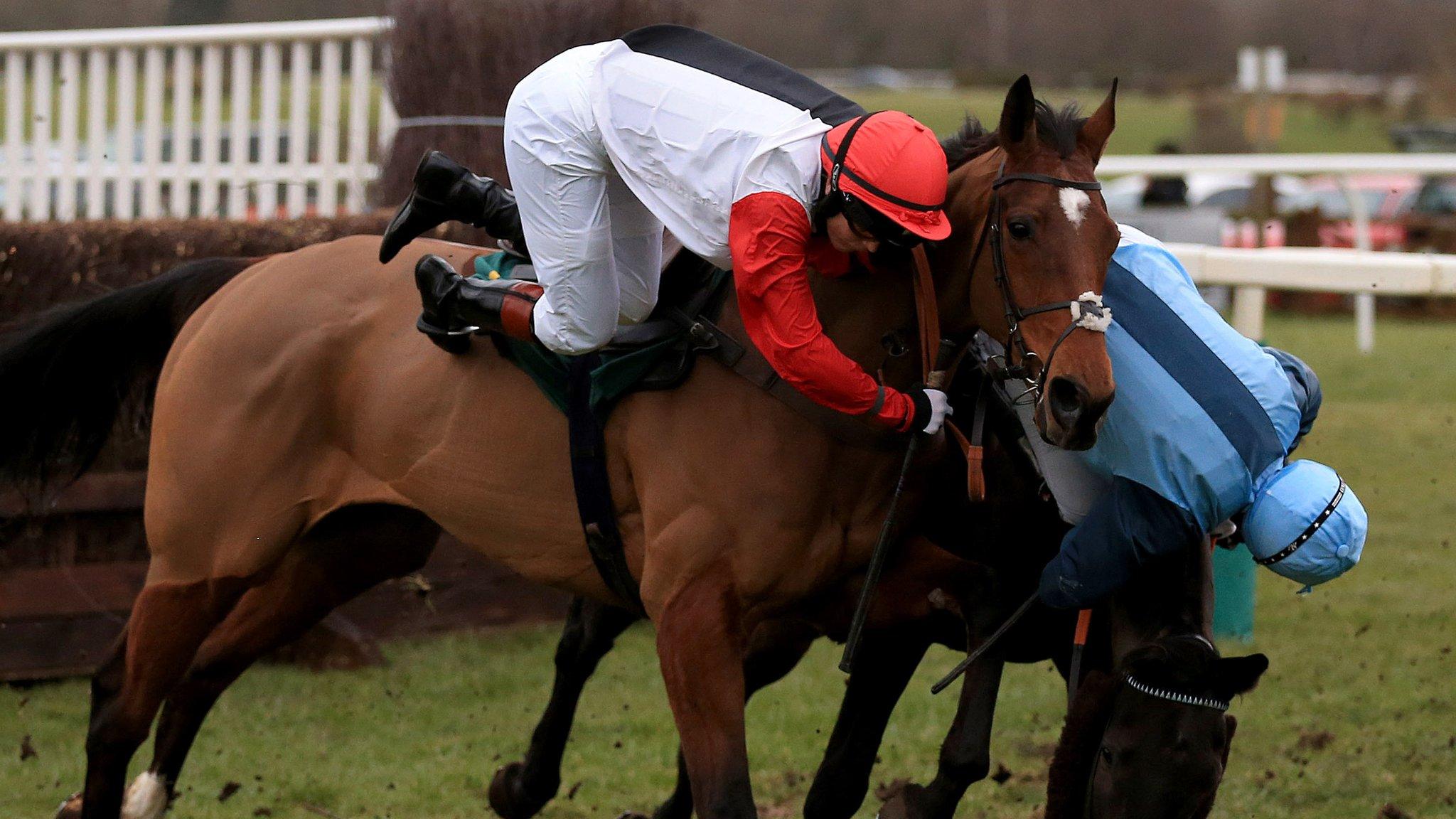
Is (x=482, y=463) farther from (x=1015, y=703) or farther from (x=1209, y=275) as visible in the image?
(x=1209, y=275)

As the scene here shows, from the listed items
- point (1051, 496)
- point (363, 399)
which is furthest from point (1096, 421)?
point (363, 399)

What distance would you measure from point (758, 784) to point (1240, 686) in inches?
72.4

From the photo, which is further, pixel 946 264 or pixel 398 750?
pixel 398 750

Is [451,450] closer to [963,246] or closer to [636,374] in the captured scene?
[636,374]

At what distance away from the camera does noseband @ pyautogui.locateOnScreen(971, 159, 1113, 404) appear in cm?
280

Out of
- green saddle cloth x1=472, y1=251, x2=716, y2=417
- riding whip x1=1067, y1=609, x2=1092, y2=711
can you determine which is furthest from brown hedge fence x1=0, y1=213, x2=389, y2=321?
riding whip x1=1067, y1=609, x2=1092, y2=711

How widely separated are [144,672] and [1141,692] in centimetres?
240

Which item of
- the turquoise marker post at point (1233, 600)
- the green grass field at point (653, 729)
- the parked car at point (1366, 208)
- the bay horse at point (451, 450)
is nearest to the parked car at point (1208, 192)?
the parked car at point (1366, 208)

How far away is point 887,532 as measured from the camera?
3.29 m

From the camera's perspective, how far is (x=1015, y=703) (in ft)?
17.6

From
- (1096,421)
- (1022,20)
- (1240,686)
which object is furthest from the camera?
(1022,20)

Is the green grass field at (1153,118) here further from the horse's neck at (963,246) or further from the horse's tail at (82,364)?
the horse's neck at (963,246)

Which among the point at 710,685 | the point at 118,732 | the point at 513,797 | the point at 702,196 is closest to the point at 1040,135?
the point at 702,196

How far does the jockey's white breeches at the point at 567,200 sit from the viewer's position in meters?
3.28
